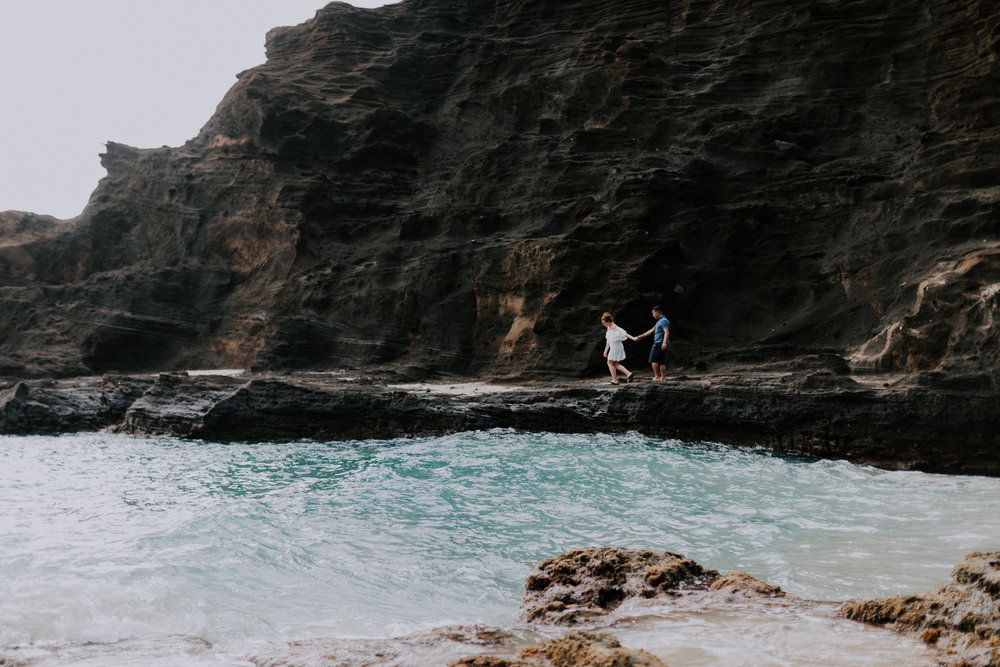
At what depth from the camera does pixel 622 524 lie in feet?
24.7

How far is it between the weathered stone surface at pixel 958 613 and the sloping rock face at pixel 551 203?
25.2 ft

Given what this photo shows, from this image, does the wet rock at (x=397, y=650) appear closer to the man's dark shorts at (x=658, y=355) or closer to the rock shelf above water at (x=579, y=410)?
the rock shelf above water at (x=579, y=410)

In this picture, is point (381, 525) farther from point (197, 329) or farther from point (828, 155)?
point (197, 329)

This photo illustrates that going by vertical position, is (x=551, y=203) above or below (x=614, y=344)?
above

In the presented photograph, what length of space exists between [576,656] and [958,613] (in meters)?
1.69

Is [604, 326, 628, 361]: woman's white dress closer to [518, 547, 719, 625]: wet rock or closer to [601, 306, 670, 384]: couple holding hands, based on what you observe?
[601, 306, 670, 384]: couple holding hands

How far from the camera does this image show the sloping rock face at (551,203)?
1570cm

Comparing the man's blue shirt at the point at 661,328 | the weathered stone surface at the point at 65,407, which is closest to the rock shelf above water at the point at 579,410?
the weathered stone surface at the point at 65,407

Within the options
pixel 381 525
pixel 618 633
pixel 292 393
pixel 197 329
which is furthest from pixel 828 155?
pixel 197 329

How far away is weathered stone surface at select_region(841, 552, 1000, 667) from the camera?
10.1ft

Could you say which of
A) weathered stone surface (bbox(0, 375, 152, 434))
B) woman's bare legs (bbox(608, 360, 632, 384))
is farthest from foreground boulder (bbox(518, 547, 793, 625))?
weathered stone surface (bbox(0, 375, 152, 434))

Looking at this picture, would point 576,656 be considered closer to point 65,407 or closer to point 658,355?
point 658,355

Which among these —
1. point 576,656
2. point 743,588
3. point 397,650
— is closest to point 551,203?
point 743,588

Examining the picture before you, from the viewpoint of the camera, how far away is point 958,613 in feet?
11.1
